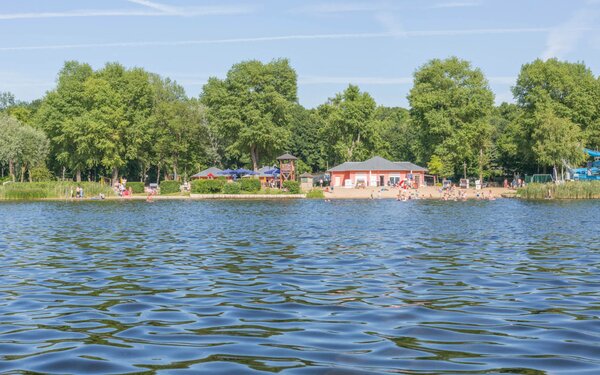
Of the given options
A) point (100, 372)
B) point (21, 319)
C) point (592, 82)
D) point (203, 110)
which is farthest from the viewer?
point (203, 110)

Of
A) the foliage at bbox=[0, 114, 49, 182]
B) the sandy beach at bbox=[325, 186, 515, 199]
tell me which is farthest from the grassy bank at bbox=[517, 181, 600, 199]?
the foliage at bbox=[0, 114, 49, 182]

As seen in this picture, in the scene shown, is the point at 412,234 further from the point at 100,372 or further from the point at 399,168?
the point at 399,168

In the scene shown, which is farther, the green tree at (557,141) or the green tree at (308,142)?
the green tree at (308,142)

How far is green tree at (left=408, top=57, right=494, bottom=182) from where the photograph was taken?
84.4 meters

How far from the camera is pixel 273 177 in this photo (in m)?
86.8

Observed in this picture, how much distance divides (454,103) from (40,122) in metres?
59.8

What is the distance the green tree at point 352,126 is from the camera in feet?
323

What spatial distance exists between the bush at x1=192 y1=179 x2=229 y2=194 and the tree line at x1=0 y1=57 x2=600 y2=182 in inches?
504

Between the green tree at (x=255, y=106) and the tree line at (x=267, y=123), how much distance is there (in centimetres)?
17

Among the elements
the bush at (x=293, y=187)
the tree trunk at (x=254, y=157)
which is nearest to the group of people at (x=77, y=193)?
the bush at (x=293, y=187)

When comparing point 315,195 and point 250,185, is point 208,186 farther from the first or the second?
point 315,195

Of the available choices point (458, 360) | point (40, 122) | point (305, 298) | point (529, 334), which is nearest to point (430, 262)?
point (305, 298)

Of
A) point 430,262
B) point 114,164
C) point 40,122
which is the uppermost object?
point 40,122

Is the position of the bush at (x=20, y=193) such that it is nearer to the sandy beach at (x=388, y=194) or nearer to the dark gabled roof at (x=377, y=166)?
the sandy beach at (x=388, y=194)
